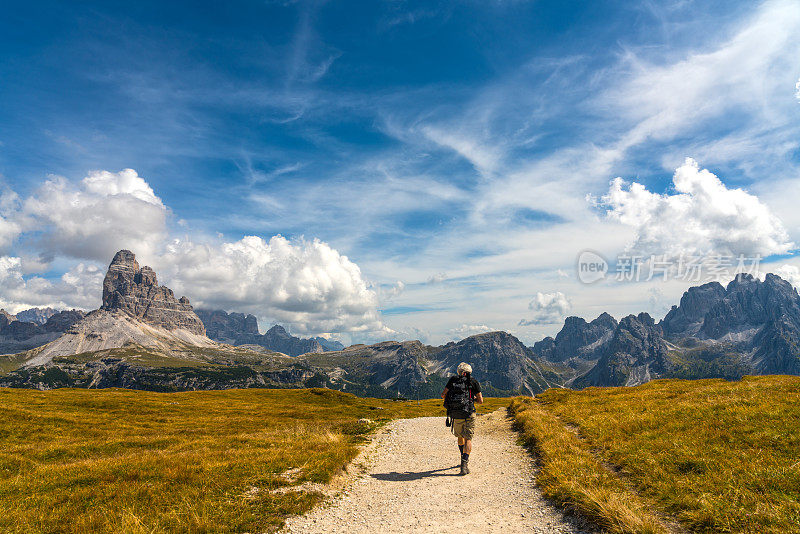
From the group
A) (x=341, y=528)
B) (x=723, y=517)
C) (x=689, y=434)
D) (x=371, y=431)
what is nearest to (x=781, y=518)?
(x=723, y=517)

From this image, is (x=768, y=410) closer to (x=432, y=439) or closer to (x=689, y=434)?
(x=689, y=434)

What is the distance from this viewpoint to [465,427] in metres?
15.9

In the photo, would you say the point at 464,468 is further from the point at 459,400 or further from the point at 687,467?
the point at 687,467

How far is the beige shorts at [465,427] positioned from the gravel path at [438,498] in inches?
59.7

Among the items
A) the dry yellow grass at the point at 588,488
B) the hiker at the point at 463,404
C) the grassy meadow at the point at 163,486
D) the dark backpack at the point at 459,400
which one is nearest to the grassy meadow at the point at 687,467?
the dry yellow grass at the point at 588,488

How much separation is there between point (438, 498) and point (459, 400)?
4477 millimetres

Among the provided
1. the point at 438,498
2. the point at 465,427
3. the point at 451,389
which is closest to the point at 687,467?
the point at 465,427

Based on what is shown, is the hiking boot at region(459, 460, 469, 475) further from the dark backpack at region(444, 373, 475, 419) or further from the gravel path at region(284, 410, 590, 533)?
the dark backpack at region(444, 373, 475, 419)

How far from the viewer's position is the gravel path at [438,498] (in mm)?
9922

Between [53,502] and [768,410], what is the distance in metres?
27.5

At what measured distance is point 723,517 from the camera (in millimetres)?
8180

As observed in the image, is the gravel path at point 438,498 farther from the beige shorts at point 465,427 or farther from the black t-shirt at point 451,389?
the black t-shirt at point 451,389

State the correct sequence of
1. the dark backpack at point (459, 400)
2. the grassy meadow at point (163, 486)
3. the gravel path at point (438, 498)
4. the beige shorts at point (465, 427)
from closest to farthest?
the grassy meadow at point (163, 486), the gravel path at point (438, 498), the beige shorts at point (465, 427), the dark backpack at point (459, 400)

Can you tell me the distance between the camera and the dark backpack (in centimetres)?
1599
